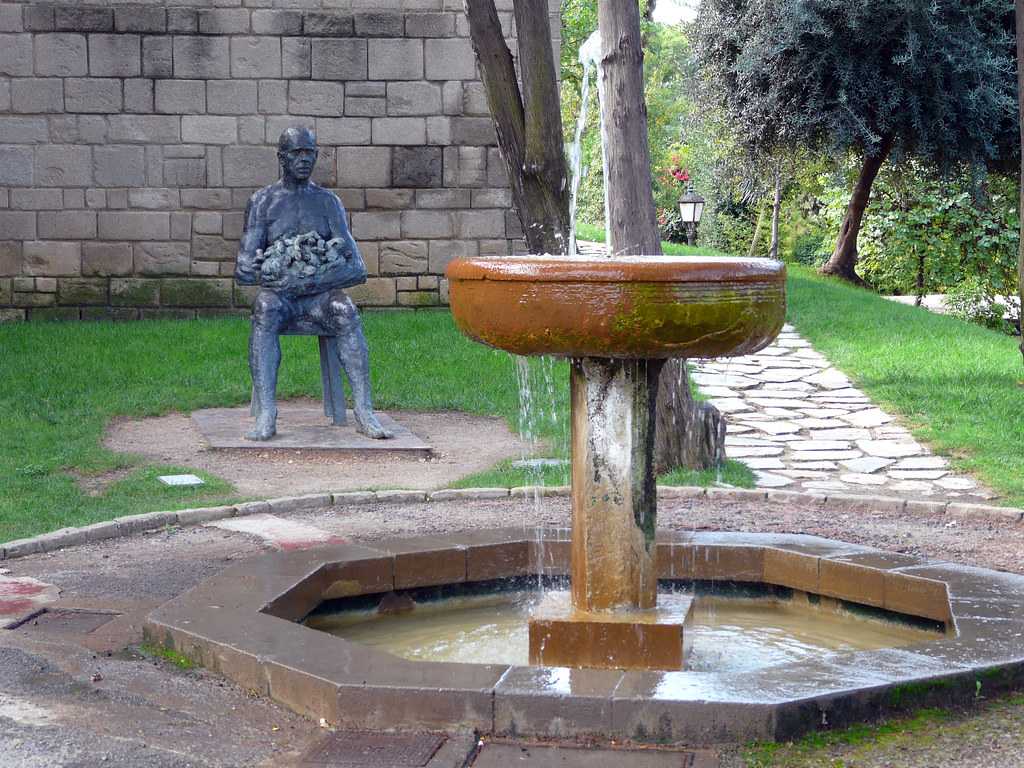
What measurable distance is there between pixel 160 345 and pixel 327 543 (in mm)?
5982

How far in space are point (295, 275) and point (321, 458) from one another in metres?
1.17

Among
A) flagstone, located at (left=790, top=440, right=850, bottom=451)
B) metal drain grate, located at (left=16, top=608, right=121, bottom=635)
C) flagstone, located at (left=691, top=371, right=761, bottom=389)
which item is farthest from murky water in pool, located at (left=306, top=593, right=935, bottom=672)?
flagstone, located at (left=691, top=371, right=761, bottom=389)

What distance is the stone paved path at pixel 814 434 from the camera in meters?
7.76

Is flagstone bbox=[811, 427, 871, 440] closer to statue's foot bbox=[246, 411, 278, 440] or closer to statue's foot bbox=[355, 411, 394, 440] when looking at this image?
statue's foot bbox=[355, 411, 394, 440]

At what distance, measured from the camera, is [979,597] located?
471cm

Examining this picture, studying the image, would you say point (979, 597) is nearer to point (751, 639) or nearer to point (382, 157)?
point (751, 639)

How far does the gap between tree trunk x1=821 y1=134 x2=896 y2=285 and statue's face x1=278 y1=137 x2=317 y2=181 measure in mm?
8774

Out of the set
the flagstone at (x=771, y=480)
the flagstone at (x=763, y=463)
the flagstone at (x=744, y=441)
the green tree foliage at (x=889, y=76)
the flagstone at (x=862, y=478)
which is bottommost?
the flagstone at (x=862, y=478)

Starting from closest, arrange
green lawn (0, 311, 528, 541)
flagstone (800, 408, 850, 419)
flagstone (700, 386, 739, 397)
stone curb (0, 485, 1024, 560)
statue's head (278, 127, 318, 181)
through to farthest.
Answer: stone curb (0, 485, 1024, 560) → green lawn (0, 311, 528, 541) → statue's head (278, 127, 318, 181) → flagstone (800, 408, 850, 419) → flagstone (700, 386, 739, 397)

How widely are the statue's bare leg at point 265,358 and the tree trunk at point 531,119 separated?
1.68m

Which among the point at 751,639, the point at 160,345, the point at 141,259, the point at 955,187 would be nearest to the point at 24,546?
the point at 751,639

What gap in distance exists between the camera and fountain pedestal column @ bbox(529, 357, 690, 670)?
4.21m

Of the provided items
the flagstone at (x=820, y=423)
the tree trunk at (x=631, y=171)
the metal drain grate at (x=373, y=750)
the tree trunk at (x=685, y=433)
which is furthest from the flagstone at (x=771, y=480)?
the metal drain grate at (x=373, y=750)

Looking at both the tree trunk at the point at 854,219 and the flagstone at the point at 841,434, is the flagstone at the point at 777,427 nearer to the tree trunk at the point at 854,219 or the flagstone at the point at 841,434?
the flagstone at the point at 841,434
